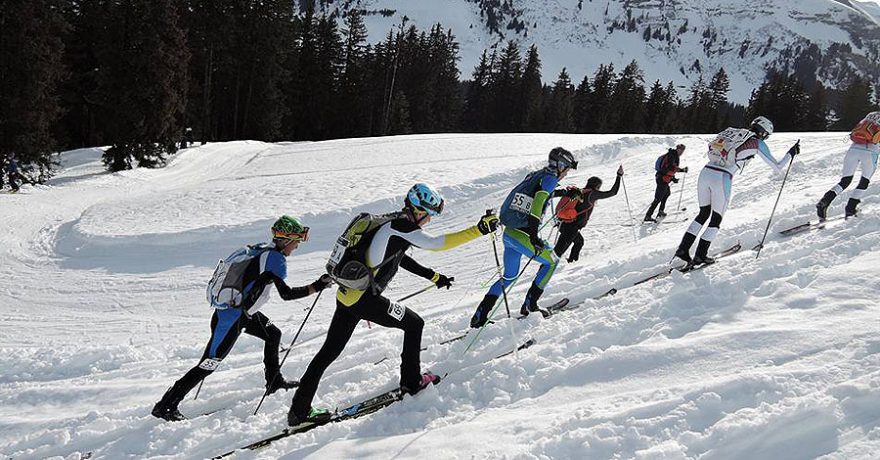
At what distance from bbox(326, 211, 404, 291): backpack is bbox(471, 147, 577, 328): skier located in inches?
81.7

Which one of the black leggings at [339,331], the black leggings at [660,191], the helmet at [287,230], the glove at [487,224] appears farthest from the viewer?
the black leggings at [660,191]

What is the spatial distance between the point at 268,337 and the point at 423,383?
78.6 inches

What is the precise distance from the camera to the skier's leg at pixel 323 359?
5160 mm

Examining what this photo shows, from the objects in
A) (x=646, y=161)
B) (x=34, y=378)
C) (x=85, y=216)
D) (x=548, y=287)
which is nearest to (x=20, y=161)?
(x=85, y=216)

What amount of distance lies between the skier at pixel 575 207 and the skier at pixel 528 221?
2.70 meters

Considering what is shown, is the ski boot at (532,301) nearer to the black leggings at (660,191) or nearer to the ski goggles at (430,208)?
the ski goggles at (430,208)

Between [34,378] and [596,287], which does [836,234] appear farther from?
[34,378]

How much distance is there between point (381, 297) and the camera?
16.9 feet

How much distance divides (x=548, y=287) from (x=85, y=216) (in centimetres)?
1445

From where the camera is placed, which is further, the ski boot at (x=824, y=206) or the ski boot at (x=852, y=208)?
the ski boot at (x=824, y=206)

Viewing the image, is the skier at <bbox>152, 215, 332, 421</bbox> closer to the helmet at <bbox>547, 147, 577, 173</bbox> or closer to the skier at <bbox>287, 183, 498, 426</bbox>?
the skier at <bbox>287, 183, 498, 426</bbox>

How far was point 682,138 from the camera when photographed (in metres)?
25.3

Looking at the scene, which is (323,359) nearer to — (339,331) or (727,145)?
(339,331)

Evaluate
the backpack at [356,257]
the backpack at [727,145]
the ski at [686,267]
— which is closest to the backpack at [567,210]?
the ski at [686,267]
